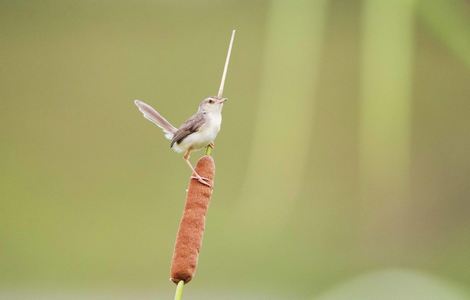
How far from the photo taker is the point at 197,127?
4.67ft

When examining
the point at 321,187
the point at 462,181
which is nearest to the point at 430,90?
the point at 462,181

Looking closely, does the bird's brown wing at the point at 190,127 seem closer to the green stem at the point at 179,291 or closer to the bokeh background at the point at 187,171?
the green stem at the point at 179,291

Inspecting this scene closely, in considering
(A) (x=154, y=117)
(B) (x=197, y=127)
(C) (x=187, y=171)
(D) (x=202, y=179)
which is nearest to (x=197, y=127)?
(B) (x=197, y=127)

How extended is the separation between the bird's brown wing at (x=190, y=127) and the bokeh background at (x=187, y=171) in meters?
2.36

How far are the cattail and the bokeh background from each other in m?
2.92

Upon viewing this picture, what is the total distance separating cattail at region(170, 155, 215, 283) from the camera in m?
0.85

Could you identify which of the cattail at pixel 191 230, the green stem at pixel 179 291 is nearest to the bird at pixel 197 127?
the cattail at pixel 191 230

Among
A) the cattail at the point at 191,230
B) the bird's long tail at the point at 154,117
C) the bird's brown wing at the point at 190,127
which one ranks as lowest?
the cattail at the point at 191,230

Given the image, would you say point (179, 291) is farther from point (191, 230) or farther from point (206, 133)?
point (206, 133)

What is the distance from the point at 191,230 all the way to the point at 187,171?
11.1ft

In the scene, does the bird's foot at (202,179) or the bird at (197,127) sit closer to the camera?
the bird's foot at (202,179)

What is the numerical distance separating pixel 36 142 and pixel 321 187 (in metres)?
1.59

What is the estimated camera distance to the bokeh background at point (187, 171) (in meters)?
4.09

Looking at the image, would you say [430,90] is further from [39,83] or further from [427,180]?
[39,83]
